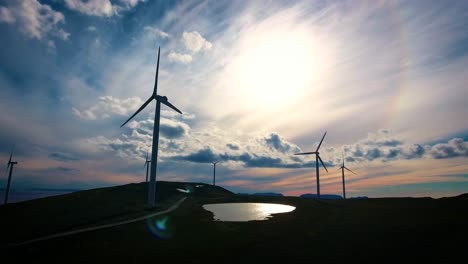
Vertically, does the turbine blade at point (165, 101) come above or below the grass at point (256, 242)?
above

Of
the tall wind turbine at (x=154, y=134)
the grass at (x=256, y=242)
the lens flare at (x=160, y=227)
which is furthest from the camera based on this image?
the tall wind turbine at (x=154, y=134)

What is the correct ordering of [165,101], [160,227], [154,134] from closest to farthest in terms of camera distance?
1. [160,227]
2. [154,134]
3. [165,101]

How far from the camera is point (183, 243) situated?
2805 centimetres

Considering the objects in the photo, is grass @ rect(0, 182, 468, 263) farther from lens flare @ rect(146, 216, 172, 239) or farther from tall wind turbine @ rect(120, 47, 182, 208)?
tall wind turbine @ rect(120, 47, 182, 208)

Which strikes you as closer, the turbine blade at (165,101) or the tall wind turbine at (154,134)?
the tall wind turbine at (154,134)

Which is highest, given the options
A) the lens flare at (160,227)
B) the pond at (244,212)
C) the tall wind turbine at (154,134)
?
the tall wind turbine at (154,134)

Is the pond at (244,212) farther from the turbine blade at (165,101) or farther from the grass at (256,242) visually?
the turbine blade at (165,101)

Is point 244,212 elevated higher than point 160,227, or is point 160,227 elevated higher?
point 244,212

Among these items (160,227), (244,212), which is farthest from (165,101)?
(160,227)

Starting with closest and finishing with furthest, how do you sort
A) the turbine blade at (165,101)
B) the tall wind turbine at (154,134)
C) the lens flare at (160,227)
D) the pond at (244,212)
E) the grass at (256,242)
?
the grass at (256,242)
the lens flare at (160,227)
the pond at (244,212)
the tall wind turbine at (154,134)
the turbine blade at (165,101)

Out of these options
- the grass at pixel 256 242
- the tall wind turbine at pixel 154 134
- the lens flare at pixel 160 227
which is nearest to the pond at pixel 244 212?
the grass at pixel 256 242

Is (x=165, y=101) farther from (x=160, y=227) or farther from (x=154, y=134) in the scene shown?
(x=160, y=227)

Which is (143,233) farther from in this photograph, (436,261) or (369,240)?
(436,261)

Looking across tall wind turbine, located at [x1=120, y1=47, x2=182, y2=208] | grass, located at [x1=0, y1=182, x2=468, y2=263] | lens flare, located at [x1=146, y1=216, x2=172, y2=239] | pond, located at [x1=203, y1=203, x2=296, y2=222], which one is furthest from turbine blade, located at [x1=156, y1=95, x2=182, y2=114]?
grass, located at [x1=0, y1=182, x2=468, y2=263]
